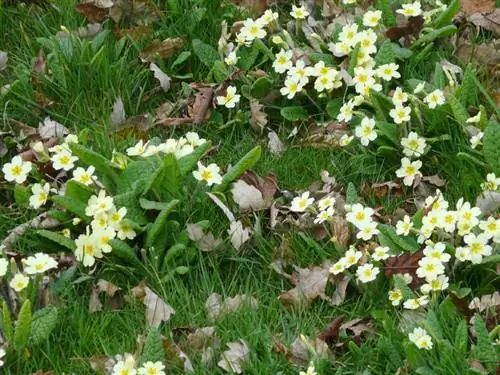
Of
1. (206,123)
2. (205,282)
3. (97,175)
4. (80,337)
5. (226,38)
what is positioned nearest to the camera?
(80,337)

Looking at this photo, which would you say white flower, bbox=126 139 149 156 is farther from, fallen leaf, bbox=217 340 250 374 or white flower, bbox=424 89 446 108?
white flower, bbox=424 89 446 108

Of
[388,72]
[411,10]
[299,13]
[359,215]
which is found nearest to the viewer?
[359,215]

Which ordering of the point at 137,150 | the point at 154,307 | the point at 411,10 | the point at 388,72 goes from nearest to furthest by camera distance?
the point at 154,307
the point at 137,150
the point at 388,72
the point at 411,10

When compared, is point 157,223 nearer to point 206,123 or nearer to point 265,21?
point 206,123

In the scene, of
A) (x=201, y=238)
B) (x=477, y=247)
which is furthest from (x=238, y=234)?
(x=477, y=247)

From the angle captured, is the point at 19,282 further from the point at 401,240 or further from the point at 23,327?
the point at 401,240

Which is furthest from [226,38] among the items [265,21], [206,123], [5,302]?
[5,302]
